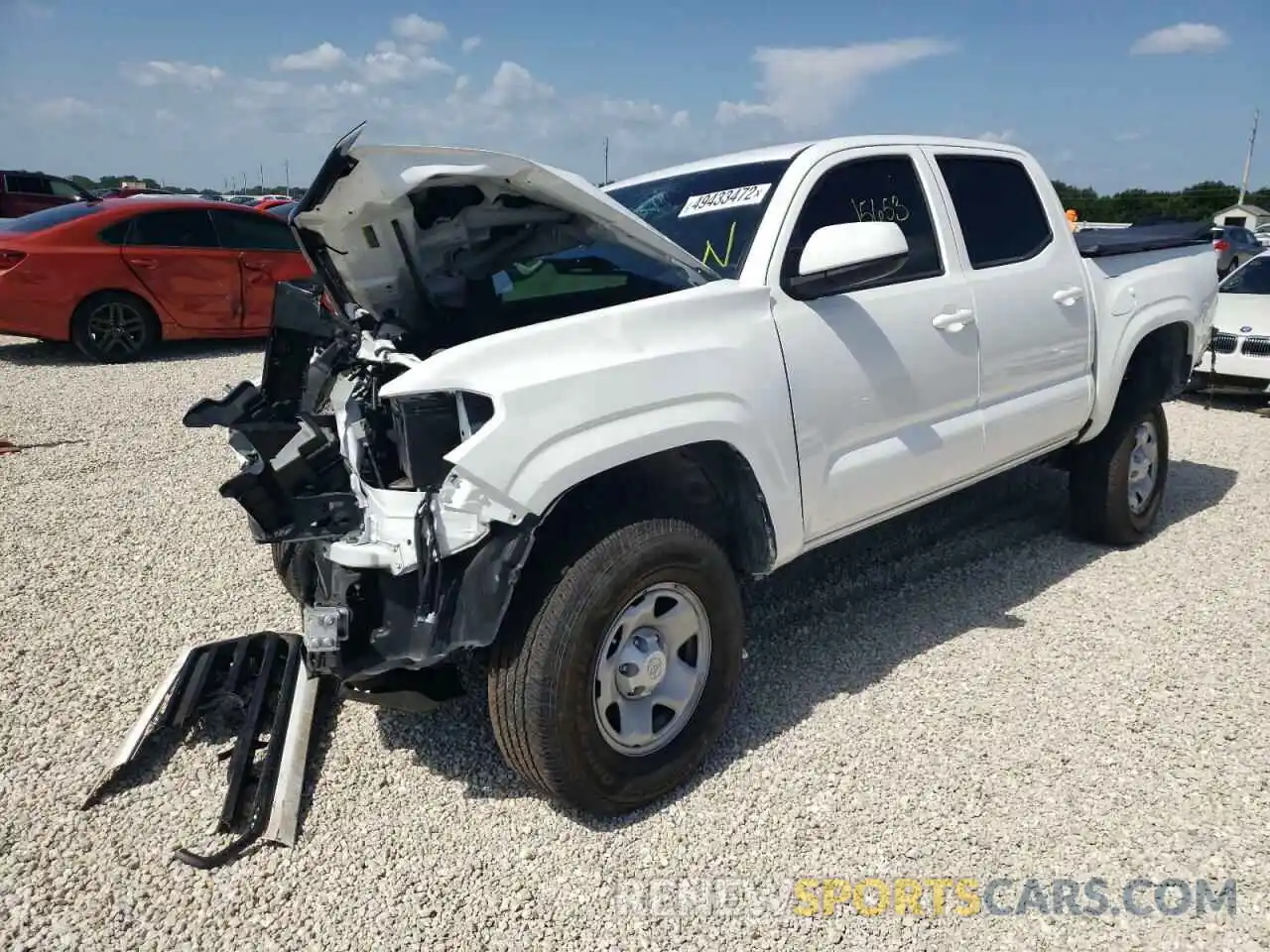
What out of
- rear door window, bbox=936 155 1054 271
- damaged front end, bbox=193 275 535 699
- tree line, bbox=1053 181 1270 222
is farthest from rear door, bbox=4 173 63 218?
tree line, bbox=1053 181 1270 222

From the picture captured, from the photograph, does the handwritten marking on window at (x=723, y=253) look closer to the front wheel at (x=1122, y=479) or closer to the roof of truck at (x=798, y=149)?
the roof of truck at (x=798, y=149)

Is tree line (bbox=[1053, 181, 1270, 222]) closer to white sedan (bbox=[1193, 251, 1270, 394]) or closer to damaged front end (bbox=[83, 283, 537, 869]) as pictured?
white sedan (bbox=[1193, 251, 1270, 394])

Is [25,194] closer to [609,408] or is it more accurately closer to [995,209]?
[995,209]

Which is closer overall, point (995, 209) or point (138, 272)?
point (995, 209)

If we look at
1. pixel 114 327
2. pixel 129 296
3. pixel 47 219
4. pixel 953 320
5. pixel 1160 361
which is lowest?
pixel 1160 361

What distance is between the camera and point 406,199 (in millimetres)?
2902

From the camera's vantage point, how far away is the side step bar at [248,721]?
109 inches

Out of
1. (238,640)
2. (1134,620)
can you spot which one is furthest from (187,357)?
(1134,620)

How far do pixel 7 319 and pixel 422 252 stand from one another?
779 cm

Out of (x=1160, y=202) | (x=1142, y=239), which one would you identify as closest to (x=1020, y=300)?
(x=1142, y=239)

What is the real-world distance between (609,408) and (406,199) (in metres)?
0.99

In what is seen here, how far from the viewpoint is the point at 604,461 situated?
2596 millimetres

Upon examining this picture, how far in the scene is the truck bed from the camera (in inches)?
183

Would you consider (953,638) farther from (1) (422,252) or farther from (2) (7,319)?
(2) (7,319)
